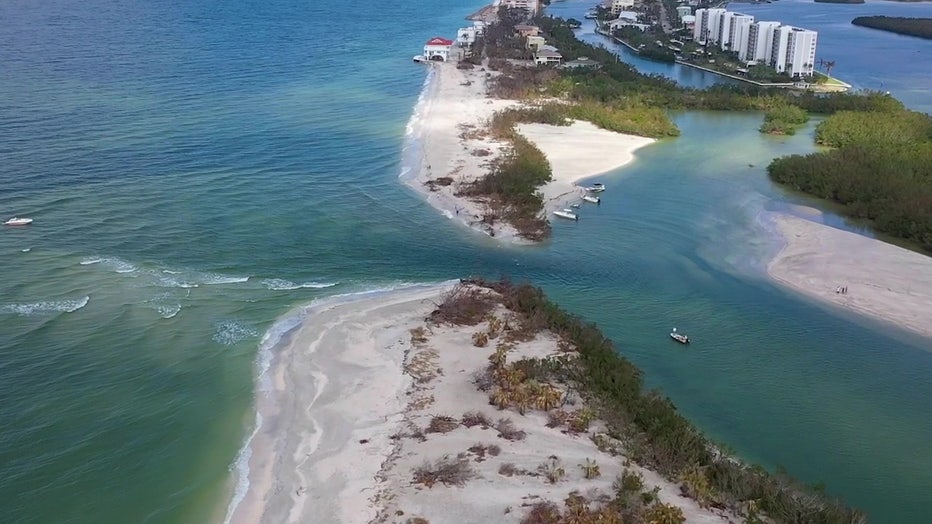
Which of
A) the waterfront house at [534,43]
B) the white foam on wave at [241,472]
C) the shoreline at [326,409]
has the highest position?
the waterfront house at [534,43]

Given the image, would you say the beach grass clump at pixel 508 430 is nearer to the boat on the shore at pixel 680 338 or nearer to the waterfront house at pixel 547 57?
the boat on the shore at pixel 680 338

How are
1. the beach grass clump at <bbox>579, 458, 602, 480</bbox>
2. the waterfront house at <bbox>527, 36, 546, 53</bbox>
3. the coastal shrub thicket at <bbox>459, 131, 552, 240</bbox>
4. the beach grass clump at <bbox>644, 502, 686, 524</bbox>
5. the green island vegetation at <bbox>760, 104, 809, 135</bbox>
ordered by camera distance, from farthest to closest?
the waterfront house at <bbox>527, 36, 546, 53</bbox> → the green island vegetation at <bbox>760, 104, 809, 135</bbox> → the coastal shrub thicket at <bbox>459, 131, 552, 240</bbox> → the beach grass clump at <bbox>579, 458, 602, 480</bbox> → the beach grass clump at <bbox>644, 502, 686, 524</bbox>

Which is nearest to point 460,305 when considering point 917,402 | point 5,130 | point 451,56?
point 917,402

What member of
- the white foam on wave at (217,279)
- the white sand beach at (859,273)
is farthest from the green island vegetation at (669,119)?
the white foam on wave at (217,279)

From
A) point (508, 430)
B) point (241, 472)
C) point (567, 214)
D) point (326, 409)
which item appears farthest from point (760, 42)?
point (241, 472)

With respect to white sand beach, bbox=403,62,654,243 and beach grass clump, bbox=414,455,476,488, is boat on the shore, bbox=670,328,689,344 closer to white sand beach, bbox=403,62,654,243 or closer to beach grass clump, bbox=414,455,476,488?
white sand beach, bbox=403,62,654,243

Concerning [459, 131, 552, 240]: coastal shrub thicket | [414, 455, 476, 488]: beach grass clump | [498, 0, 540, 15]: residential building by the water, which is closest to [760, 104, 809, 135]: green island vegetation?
[459, 131, 552, 240]: coastal shrub thicket

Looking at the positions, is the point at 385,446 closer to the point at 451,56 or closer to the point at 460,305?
the point at 460,305
